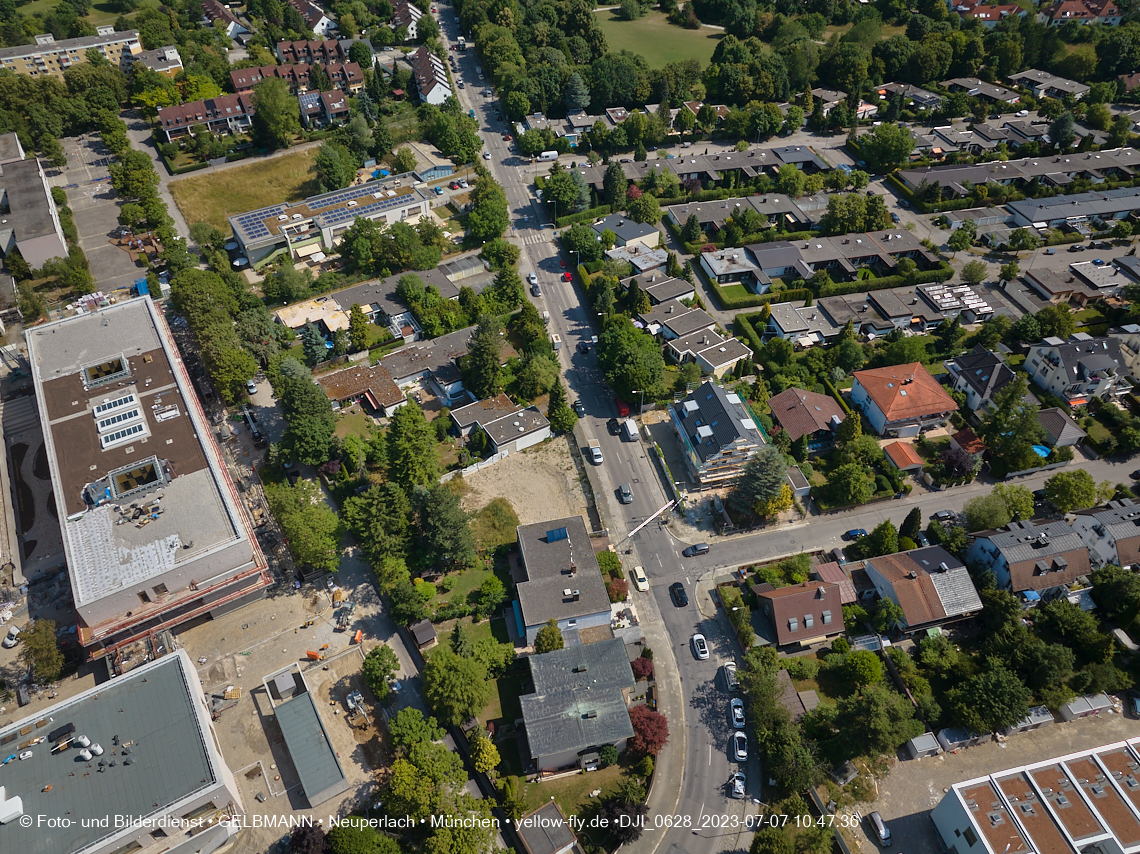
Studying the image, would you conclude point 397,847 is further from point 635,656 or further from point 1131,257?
point 1131,257

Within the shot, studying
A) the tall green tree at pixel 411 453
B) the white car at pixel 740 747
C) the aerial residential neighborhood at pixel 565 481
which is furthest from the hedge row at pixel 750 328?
the white car at pixel 740 747

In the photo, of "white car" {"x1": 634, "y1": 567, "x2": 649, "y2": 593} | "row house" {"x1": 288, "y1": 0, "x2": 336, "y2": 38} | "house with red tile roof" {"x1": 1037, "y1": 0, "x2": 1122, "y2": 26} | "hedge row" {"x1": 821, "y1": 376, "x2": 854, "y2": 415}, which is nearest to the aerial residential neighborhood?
"hedge row" {"x1": 821, "y1": 376, "x2": 854, "y2": 415}

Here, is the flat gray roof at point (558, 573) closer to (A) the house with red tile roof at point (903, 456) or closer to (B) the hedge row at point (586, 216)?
(A) the house with red tile roof at point (903, 456)

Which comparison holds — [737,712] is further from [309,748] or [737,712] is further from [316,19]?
[316,19]

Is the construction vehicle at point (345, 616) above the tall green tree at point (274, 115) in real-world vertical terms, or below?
below

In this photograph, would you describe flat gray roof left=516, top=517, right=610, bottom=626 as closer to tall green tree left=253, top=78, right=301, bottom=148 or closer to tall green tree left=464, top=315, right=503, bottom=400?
tall green tree left=464, top=315, right=503, bottom=400

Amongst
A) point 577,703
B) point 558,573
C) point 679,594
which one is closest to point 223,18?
point 558,573

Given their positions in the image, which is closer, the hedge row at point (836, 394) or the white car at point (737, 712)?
the white car at point (737, 712)
